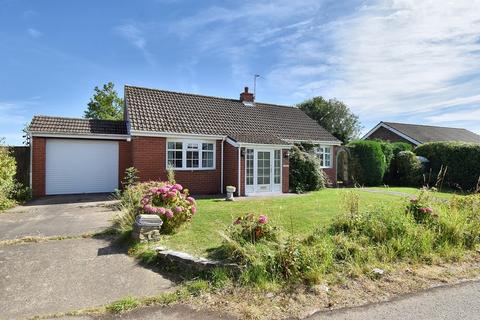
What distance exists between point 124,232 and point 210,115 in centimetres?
1122

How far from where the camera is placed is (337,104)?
140 ft

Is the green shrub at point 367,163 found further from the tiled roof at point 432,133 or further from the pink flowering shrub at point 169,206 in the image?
the pink flowering shrub at point 169,206

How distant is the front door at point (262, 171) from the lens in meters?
14.9

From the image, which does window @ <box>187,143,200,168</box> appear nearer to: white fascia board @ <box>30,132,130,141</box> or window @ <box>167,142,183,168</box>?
window @ <box>167,142,183,168</box>

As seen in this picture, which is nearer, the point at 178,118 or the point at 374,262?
the point at 374,262

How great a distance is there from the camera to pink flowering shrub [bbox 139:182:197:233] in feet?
23.5

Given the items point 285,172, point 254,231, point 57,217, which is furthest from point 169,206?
point 285,172

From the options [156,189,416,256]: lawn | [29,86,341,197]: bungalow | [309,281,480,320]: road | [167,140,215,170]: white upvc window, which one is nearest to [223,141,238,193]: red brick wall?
[29,86,341,197]: bungalow

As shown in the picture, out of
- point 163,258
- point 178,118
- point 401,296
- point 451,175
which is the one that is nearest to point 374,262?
point 401,296

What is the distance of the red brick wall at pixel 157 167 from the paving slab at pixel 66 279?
7613 mm

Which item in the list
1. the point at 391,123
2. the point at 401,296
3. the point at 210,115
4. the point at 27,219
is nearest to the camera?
the point at 401,296

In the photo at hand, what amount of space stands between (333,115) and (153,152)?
34.1 metres

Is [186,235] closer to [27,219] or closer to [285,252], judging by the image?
[285,252]

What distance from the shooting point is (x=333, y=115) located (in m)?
42.7
